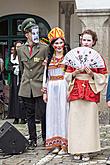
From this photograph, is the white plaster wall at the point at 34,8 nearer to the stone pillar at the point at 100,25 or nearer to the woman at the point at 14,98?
the woman at the point at 14,98

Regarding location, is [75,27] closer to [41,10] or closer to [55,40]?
[41,10]

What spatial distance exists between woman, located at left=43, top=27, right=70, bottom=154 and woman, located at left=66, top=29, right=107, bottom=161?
1.59 ft

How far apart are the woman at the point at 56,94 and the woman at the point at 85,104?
48 cm

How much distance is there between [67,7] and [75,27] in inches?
23.0

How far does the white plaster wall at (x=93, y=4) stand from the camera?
412 inches

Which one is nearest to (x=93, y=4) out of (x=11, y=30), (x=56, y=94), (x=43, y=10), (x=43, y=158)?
(x=56, y=94)

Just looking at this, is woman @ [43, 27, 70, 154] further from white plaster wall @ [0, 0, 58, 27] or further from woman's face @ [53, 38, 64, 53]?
white plaster wall @ [0, 0, 58, 27]

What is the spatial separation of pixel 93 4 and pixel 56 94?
3330 mm

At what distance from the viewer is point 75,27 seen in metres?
14.1

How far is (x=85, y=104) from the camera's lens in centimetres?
718

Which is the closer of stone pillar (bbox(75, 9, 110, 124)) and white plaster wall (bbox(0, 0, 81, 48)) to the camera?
stone pillar (bbox(75, 9, 110, 124))

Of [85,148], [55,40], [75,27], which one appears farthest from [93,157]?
[75,27]

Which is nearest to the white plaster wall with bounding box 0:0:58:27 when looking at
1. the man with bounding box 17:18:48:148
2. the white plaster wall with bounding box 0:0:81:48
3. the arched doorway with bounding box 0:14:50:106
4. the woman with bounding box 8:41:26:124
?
the white plaster wall with bounding box 0:0:81:48

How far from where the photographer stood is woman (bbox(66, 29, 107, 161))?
281 inches
